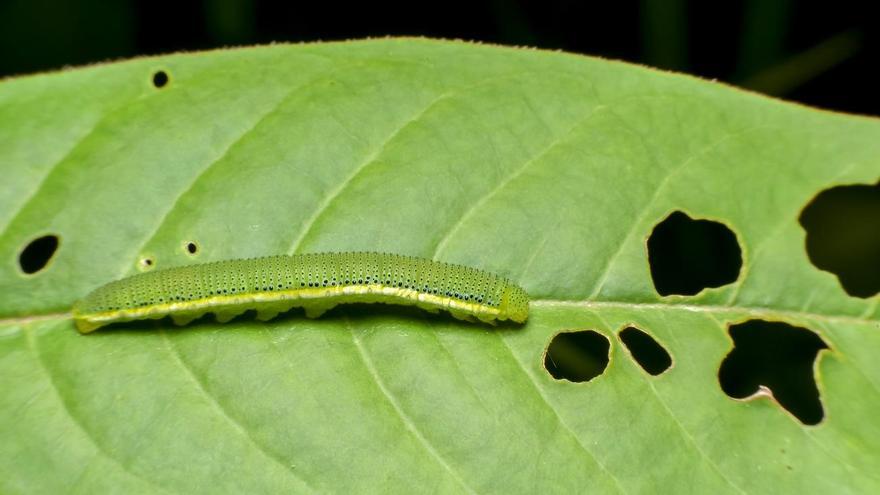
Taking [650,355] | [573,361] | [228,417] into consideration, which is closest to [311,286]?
[228,417]

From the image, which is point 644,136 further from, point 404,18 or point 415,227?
point 404,18

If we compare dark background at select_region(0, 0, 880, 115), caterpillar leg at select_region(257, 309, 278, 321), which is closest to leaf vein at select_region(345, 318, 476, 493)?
caterpillar leg at select_region(257, 309, 278, 321)

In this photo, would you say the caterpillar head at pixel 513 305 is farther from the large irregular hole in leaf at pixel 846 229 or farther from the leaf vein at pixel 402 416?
the large irregular hole in leaf at pixel 846 229

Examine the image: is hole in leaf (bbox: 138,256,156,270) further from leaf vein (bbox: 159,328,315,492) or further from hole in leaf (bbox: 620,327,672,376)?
hole in leaf (bbox: 620,327,672,376)

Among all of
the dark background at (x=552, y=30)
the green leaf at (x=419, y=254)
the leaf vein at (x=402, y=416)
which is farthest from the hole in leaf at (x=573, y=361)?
the dark background at (x=552, y=30)

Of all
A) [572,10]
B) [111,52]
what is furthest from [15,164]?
[572,10]

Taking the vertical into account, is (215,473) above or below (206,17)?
below
